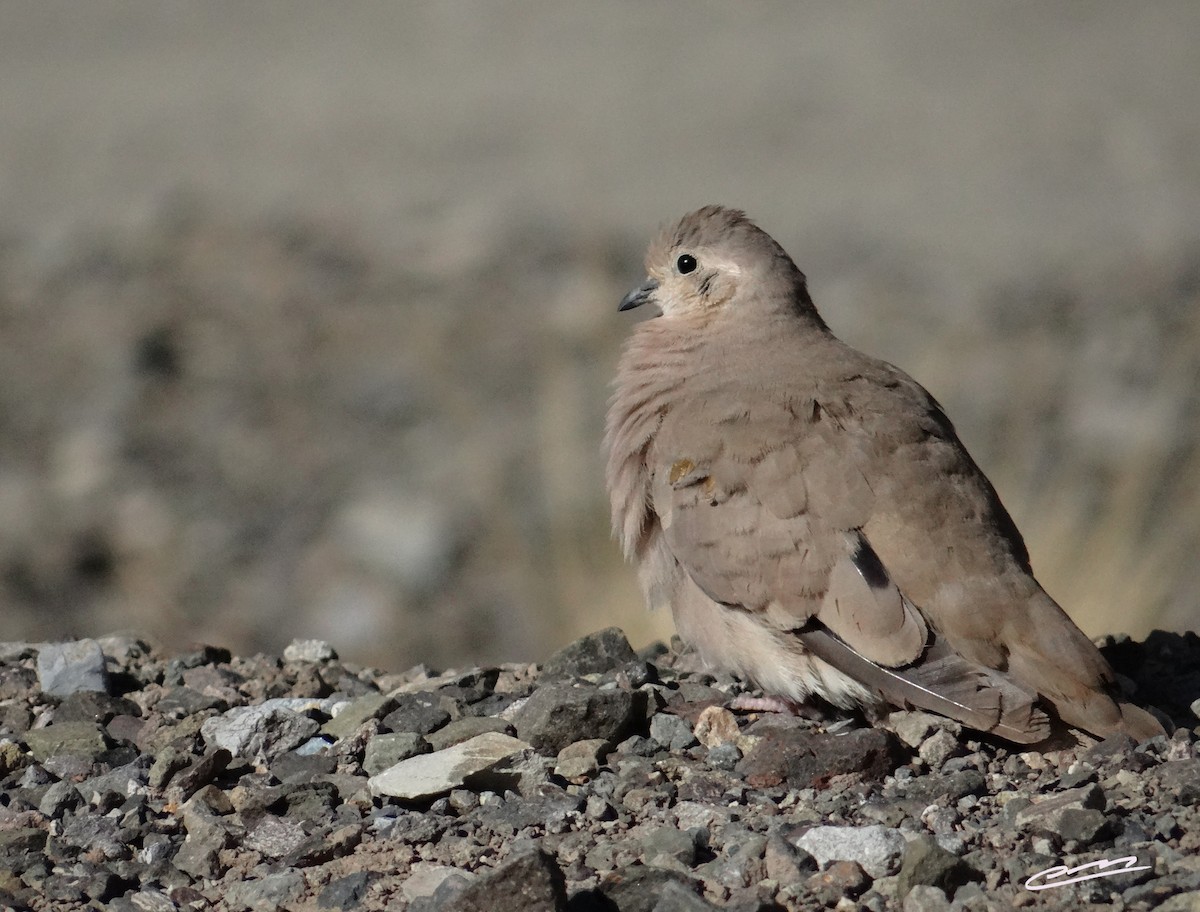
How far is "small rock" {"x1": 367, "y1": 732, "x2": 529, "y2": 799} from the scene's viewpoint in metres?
4.06

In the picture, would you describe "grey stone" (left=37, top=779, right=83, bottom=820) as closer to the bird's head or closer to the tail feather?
the tail feather

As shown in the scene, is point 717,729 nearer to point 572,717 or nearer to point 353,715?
point 572,717

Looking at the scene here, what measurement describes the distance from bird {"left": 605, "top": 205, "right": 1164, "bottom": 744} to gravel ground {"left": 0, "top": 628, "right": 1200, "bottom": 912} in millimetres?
159

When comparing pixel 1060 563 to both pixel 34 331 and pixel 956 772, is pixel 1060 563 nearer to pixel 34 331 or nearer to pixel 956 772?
pixel 956 772

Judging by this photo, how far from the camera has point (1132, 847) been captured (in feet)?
11.8

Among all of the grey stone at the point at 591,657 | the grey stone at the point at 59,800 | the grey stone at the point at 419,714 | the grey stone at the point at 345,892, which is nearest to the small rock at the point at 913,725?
the grey stone at the point at 591,657

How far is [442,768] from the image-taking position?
162 inches

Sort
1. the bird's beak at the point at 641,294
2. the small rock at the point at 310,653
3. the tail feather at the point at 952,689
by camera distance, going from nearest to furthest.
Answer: the tail feather at the point at 952,689, the small rock at the point at 310,653, the bird's beak at the point at 641,294

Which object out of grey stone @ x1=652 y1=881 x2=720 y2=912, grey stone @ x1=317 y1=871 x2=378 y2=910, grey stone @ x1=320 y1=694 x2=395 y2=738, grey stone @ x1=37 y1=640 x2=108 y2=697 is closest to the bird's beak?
grey stone @ x1=320 y1=694 x2=395 y2=738

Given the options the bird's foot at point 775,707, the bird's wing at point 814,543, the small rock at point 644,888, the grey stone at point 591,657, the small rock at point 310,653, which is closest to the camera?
the small rock at point 644,888

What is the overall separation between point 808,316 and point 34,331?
7862 millimetres

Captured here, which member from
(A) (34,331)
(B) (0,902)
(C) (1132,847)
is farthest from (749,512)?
(A) (34,331)

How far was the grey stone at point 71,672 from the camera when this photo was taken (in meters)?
4.91

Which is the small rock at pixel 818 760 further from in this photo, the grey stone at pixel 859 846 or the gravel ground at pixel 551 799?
the grey stone at pixel 859 846
